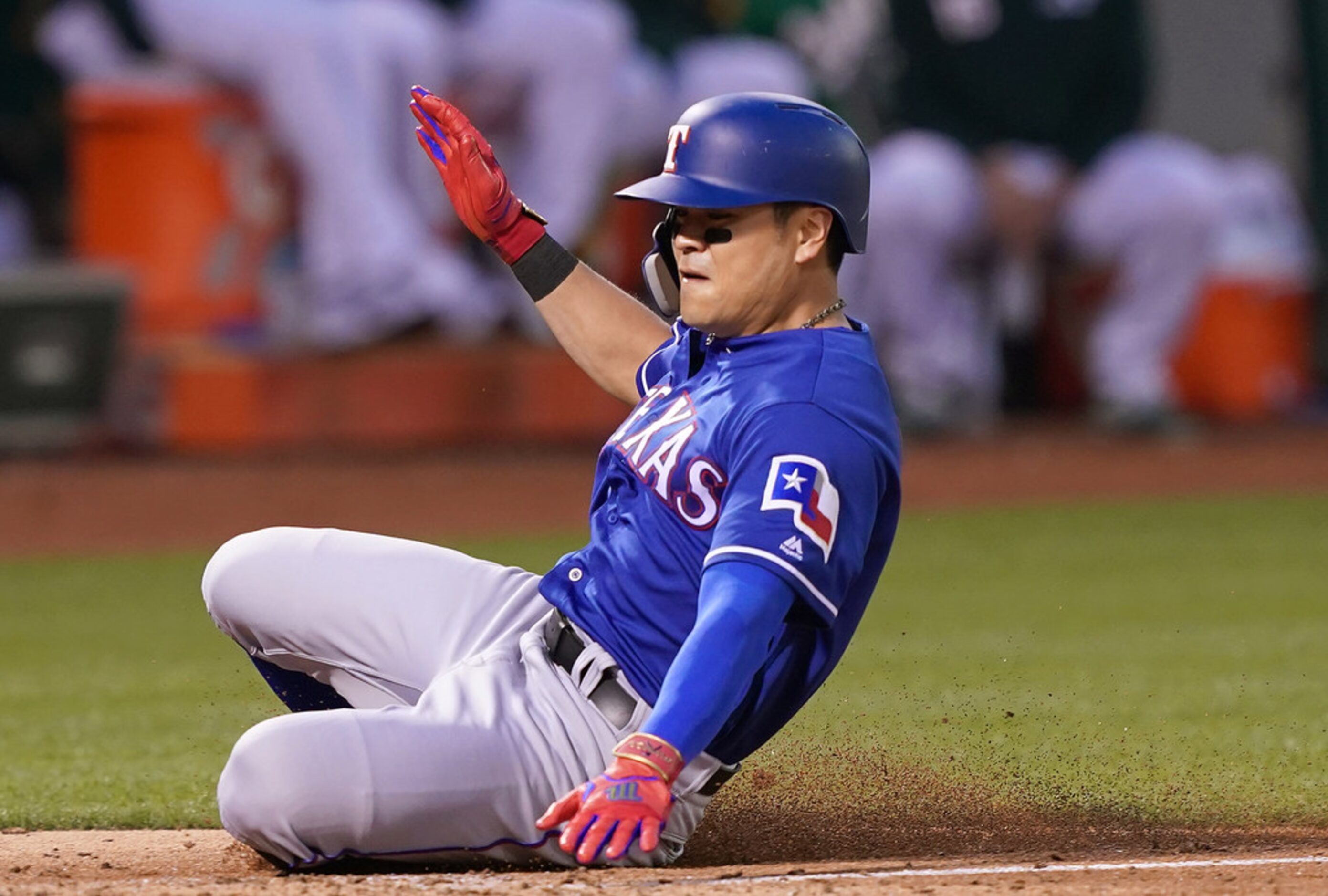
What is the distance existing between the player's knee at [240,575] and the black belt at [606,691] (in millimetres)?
432

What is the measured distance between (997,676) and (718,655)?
2.74 meters

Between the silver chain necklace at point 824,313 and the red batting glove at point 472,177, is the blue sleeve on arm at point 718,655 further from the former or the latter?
the red batting glove at point 472,177

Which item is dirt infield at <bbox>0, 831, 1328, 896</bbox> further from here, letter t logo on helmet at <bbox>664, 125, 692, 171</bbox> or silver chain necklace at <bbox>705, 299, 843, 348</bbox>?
letter t logo on helmet at <bbox>664, 125, 692, 171</bbox>

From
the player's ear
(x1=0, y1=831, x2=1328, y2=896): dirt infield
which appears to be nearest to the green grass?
(x1=0, y1=831, x2=1328, y2=896): dirt infield

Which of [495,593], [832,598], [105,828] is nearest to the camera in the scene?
[832,598]

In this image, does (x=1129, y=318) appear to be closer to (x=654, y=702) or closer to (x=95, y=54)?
(x=95, y=54)

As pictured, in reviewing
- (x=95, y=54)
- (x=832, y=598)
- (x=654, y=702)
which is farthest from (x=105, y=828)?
(x=95, y=54)

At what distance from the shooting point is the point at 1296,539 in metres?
7.91

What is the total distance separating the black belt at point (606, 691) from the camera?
113 inches

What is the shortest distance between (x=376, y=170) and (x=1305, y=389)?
5.98 m

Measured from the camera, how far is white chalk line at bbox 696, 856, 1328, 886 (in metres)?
2.80

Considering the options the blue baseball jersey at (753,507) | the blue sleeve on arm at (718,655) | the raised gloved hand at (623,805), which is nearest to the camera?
the raised gloved hand at (623,805)

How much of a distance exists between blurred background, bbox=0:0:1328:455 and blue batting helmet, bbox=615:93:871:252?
20.7 feet

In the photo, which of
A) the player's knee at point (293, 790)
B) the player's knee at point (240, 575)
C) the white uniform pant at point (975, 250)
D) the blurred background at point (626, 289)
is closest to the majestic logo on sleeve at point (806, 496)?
the player's knee at point (293, 790)
